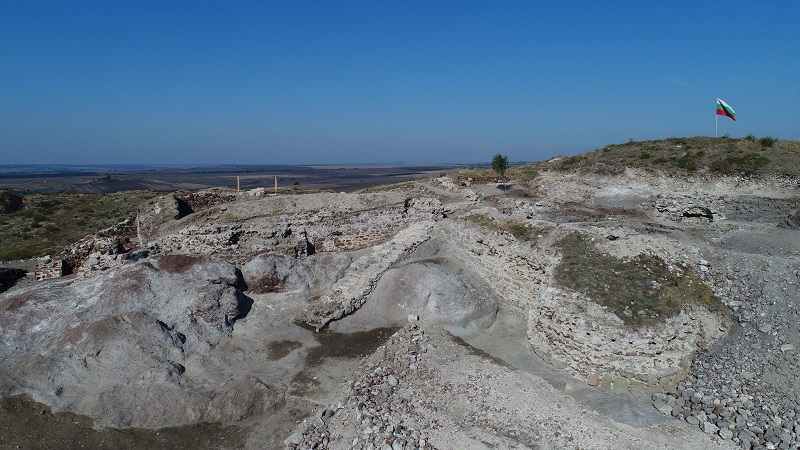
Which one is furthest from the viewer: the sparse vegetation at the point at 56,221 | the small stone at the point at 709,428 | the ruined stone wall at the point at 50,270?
the sparse vegetation at the point at 56,221

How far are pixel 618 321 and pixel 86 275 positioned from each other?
17136mm

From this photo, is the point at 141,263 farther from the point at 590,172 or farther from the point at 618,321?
the point at 590,172

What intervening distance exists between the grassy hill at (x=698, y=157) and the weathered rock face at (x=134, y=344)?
23.5m

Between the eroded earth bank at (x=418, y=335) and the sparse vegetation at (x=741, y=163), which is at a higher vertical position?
the sparse vegetation at (x=741, y=163)

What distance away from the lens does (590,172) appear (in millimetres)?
26906

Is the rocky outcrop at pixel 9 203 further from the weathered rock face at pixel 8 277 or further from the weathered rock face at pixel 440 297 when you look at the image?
the weathered rock face at pixel 440 297

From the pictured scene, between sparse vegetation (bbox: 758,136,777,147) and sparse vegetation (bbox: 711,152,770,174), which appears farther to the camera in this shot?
sparse vegetation (bbox: 758,136,777,147)

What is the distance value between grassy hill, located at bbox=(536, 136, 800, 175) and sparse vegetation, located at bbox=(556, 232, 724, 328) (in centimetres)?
1440

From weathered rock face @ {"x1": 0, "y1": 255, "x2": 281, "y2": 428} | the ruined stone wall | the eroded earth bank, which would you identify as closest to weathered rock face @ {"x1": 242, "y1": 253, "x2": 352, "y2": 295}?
the eroded earth bank

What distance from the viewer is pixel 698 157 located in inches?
1008

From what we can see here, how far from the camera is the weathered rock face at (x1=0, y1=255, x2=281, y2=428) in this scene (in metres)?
10.6

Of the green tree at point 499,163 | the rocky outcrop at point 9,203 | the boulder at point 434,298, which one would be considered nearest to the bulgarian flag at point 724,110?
the green tree at point 499,163

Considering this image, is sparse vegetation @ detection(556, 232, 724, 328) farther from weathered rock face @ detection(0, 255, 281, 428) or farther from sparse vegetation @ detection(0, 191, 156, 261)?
sparse vegetation @ detection(0, 191, 156, 261)

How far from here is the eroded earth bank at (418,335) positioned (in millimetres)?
9492
